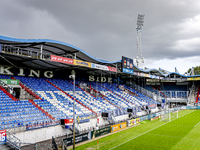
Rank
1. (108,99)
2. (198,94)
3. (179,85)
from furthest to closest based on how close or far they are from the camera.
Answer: (179,85) → (198,94) → (108,99)

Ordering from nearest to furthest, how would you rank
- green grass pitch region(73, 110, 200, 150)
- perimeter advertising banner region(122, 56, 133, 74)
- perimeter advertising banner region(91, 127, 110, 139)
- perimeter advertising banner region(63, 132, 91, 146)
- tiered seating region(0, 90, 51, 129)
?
tiered seating region(0, 90, 51, 129)
perimeter advertising banner region(63, 132, 91, 146)
green grass pitch region(73, 110, 200, 150)
perimeter advertising banner region(91, 127, 110, 139)
perimeter advertising banner region(122, 56, 133, 74)

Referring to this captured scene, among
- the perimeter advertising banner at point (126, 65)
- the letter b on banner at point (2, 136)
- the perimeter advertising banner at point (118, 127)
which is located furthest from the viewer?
the perimeter advertising banner at point (126, 65)

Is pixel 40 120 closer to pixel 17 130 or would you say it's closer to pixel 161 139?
pixel 17 130

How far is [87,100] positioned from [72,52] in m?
9.80

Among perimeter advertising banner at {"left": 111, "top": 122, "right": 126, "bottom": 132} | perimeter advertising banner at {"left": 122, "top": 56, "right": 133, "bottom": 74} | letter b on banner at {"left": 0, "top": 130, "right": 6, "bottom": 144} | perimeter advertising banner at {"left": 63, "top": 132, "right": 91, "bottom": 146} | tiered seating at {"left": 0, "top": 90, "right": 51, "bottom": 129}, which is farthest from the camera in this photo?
perimeter advertising banner at {"left": 122, "top": 56, "right": 133, "bottom": 74}

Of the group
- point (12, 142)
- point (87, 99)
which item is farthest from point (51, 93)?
point (12, 142)

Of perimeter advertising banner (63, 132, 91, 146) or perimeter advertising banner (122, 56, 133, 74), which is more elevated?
perimeter advertising banner (122, 56, 133, 74)

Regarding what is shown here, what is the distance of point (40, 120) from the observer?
19844 millimetres

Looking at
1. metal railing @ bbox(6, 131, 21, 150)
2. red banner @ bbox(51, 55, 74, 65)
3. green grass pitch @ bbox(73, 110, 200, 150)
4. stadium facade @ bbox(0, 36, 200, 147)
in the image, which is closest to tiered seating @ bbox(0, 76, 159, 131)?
stadium facade @ bbox(0, 36, 200, 147)

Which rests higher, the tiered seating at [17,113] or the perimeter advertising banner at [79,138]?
the tiered seating at [17,113]

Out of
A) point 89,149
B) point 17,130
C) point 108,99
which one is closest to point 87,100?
point 108,99

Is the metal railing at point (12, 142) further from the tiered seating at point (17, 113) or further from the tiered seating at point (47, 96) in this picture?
the tiered seating at point (47, 96)

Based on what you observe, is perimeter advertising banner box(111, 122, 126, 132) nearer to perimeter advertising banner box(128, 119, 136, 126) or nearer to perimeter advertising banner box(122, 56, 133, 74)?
perimeter advertising banner box(128, 119, 136, 126)

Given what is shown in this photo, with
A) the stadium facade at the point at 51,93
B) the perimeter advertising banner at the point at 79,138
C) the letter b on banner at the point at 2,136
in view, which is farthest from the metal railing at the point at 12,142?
the perimeter advertising banner at the point at 79,138
